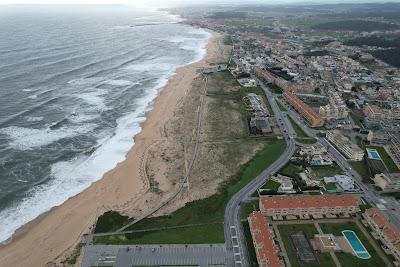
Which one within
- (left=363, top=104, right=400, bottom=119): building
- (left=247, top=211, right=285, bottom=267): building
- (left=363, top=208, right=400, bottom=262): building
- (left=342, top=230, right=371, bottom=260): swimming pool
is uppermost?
(left=247, top=211, right=285, bottom=267): building

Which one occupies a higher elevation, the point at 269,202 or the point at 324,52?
the point at 269,202

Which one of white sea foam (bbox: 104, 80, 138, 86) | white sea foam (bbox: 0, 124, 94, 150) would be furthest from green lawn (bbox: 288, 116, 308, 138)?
white sea foam (bbox: 104, 80, 138, 86)

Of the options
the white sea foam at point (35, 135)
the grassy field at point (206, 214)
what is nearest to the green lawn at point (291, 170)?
the grassy field at point (206, 214)

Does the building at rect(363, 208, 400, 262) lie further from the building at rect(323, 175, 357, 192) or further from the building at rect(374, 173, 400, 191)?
the building at rect(374, 173, 400, 191)

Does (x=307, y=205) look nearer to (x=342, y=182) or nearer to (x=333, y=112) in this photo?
(x=342, y=182)

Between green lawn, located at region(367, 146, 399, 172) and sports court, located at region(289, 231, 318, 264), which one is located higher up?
sports court, located at region(289, 231, 318, 264)

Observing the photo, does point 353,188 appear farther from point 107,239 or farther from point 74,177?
point 74,177

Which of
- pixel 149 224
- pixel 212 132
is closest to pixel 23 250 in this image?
pixel 149 224
